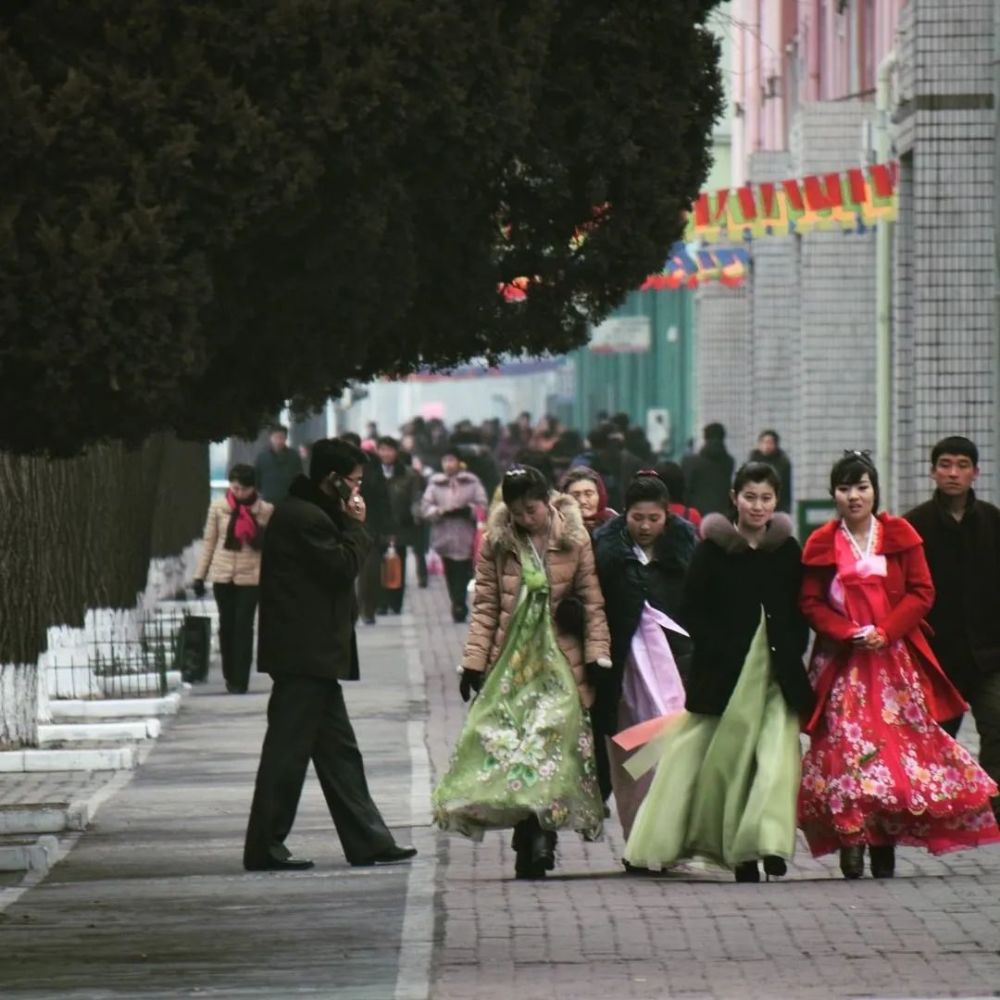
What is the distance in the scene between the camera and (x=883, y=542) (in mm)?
12695

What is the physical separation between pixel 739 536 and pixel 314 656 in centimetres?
185

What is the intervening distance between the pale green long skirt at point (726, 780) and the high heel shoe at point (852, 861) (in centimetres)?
28

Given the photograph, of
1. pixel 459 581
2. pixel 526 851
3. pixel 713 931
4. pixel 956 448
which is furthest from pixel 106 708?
pixel 713 931

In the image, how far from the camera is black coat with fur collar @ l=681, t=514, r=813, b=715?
12711 millimetres

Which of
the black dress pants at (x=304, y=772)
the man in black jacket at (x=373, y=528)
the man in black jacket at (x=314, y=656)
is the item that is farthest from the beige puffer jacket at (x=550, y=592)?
the man in black jacket at (x=373, y=528)

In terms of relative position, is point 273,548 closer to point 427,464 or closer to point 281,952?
point 281,952

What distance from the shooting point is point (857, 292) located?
104 feet

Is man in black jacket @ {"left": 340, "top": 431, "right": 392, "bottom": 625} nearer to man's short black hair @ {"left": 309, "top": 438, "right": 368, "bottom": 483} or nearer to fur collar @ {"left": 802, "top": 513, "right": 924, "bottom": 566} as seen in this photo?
man's short black hair @ {"left": 309, "top": 438, "right": 368, "bottom": 483}

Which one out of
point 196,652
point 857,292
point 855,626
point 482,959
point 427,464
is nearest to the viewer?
point 482,959

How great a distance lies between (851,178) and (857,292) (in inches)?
253

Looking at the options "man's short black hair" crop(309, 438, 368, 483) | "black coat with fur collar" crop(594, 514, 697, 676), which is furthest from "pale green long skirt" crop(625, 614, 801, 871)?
"man's short black hair" crop(309, 438, 368, 483)

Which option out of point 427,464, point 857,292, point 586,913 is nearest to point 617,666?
point 586,913

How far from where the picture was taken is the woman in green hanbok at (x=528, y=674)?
43.2ft

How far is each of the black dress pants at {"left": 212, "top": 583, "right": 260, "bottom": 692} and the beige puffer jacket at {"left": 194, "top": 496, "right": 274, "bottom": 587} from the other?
7 cm
